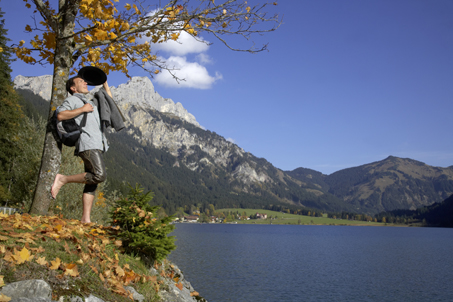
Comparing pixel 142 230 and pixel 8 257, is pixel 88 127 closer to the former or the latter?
pixel 142 230

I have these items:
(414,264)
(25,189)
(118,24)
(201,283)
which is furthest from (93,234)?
(414,264)

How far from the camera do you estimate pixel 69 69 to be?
26.9 ft

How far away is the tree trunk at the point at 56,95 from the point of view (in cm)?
750

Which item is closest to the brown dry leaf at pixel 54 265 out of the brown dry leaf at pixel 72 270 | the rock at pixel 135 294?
the brown dry leaf at pixel 72 270

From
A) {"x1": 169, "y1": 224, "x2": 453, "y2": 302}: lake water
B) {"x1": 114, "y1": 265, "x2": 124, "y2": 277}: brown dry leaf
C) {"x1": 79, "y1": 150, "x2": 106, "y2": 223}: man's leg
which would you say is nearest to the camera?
{"x1": 114, "y1": 265, "x2": 124, "y2": 277}: brown dry leaf

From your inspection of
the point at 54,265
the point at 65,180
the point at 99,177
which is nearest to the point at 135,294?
the point at 54,265

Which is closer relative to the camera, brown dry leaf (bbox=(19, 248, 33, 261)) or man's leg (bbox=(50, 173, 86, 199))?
brown dry leaf (bbox=(19, 248, 33, 261))

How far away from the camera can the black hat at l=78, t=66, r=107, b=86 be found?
680cm

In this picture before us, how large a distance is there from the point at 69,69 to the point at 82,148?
3.07 m

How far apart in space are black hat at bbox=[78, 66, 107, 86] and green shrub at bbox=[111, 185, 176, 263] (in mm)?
2732

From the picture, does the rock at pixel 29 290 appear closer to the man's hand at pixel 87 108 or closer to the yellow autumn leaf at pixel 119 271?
the yellow autumn leaf at pixel 119 271

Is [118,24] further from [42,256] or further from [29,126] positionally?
[29,126]

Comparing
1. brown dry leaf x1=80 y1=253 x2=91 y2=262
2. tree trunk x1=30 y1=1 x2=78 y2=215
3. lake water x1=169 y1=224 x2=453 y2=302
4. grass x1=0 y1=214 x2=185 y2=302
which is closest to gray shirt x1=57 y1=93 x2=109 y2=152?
tree trunk x1=30 y1=1 x2=78 y2=215

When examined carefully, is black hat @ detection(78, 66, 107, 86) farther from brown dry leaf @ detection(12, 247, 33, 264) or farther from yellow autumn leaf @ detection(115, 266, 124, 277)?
brown dry leaf @ detection(12, 247, 33, 264)
